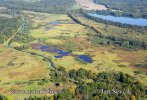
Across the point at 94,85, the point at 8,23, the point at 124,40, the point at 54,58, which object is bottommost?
the point at 54,58

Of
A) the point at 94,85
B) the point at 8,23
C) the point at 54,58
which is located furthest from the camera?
the point at 8,23

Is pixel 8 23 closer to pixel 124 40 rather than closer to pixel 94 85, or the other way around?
pixel 124 40

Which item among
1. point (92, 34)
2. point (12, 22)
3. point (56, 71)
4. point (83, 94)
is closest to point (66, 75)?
point (56, 71)

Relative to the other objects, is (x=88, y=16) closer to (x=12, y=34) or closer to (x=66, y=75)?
(x=12, y=34)

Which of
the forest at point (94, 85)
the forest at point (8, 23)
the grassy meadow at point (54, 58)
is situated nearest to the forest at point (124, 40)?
the grassy meadow at point (54, 58)

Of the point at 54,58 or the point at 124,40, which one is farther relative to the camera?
the point at 124,40

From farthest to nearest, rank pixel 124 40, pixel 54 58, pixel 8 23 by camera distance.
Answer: pixel 8 23, pixel 124 40, pixel 54 58

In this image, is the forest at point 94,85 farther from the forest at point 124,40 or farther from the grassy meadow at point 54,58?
the forest at point 124,40

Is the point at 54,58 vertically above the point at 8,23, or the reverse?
the point at 8,23

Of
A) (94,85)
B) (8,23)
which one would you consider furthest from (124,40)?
(8,23)

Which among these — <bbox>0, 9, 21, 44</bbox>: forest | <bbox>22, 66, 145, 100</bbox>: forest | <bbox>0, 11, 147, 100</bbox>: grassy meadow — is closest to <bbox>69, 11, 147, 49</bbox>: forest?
<bbox>0, 11, 147, 100</bbox>: grassy meadow

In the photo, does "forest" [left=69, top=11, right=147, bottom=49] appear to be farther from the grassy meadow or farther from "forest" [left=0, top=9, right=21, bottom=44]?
"forest" [left=0, top=9, right=21, bottom=44]
